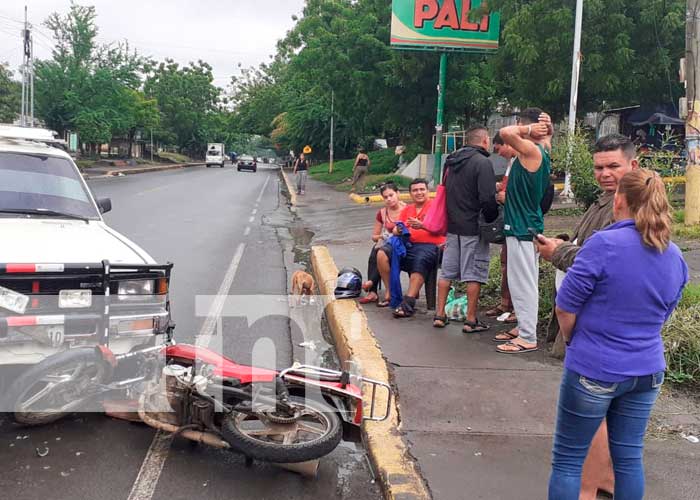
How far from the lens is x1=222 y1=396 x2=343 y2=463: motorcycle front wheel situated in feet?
12.3

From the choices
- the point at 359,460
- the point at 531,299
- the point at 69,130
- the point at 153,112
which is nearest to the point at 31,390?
the point at 359,460

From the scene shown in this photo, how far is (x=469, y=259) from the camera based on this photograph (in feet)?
21.2

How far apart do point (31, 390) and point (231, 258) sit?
793 centimetres

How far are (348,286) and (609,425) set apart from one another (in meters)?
5.04

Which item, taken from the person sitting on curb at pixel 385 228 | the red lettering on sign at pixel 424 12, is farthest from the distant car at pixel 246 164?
the person sitting on curb at pixel 385 228

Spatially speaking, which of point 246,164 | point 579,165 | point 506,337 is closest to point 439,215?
point 506,337

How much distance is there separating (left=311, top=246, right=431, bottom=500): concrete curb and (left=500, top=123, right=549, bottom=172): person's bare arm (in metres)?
2.03

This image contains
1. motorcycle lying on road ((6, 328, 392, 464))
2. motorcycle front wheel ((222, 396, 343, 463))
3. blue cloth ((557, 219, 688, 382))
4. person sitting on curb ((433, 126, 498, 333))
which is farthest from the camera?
person sitting on curb ((433, 126, 498, 333))

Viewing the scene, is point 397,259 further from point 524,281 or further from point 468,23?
point 468,23

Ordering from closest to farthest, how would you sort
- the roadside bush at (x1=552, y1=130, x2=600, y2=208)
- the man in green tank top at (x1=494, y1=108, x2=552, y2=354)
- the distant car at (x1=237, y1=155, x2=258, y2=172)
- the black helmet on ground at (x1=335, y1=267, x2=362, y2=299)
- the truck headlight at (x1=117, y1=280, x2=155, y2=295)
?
1. the truck headlight at (x1=117, y1=280, x2=155, y2=295)
2. the man in green tank top at (x1=494, y1=108, x2=552, y2=354)
3. the black helmet on ground at (x1=335, y1=267, x2=362, y2=299)
4. the roadside bush at (x1=552, y1=130, x2=600, y2=208)
5. the distant car at (x1=237, y1=155, x2=258, y2=172)

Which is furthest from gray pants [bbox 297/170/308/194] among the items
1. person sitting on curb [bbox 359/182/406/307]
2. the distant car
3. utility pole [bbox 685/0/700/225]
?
the distant car

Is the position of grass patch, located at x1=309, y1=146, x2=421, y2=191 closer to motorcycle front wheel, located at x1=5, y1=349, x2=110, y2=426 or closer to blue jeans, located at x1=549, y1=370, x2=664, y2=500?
motorcycle front wheel, located at x1=5, y1=349, x2=110, y2=426

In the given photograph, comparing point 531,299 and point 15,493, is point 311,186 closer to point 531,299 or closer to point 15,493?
point 531,299

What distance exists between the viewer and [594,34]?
18578mm
